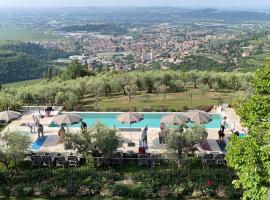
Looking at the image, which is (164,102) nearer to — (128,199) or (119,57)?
(128,199)

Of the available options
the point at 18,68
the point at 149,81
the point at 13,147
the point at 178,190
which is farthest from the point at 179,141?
the point at 18,68

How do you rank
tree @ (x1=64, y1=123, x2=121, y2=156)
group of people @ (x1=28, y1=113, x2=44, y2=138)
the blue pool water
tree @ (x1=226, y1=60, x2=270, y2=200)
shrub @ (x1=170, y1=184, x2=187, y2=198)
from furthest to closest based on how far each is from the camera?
1. group of people @ (x1=28, y1=113, x2=44, y2=138)
2. the blue pool water
3. tree @ (x1=64, y1=123, x2=121, y2=156)
4. shrub @ (x1=170, y1=184, x2=187, y2=198)
5. tree @ (x1=226, y1=60, x2=270, y2=200)

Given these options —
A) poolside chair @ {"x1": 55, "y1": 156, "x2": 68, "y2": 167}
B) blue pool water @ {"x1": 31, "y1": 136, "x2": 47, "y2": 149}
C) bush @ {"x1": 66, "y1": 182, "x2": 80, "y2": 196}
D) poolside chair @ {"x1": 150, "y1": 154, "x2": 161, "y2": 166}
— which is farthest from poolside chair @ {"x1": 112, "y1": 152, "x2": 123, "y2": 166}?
blue pool water @ {"x1": 31, "y1": 136, "x2": 47, "y2": 149}

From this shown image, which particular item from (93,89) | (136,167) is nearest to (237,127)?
(136,167)

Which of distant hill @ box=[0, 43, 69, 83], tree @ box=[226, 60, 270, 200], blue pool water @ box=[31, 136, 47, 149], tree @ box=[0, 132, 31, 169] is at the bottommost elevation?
distant hill @ box=[0, 43, 69, 83]

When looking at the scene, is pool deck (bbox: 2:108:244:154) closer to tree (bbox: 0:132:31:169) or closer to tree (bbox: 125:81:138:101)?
tree (bbox: 0:132:31:169)

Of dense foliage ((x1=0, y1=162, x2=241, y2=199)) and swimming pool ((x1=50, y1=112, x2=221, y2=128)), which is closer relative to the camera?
dense foliage ((x1=0, y1=162, x2=241, y2=199))
